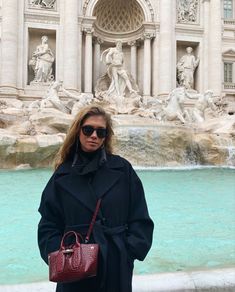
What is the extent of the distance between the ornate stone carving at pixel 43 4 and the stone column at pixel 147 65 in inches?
211

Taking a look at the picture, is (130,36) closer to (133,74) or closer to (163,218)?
(133,74)

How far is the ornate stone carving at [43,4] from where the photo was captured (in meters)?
19.3

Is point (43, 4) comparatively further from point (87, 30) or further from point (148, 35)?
point (148, 35)

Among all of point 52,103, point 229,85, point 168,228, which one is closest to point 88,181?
point 168,228

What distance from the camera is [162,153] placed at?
11.5 meters

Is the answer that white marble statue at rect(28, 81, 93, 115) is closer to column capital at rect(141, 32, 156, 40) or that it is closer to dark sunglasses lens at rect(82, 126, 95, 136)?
column capital at rect(141, 32, 156, 40)

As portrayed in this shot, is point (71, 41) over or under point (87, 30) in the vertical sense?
under

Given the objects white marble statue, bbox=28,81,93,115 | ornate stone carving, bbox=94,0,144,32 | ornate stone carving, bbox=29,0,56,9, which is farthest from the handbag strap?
ornate stone carving, bbox=94,0,144,32

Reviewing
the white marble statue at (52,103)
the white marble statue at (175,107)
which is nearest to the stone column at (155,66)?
the white marble statue at (175,107)

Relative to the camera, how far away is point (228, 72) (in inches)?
872

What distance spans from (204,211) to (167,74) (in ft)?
52.3

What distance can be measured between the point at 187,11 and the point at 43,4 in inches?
331

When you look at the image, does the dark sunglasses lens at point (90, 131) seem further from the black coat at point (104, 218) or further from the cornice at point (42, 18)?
the cornice at point (42, 18)

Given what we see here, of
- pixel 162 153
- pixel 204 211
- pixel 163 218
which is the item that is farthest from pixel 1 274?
Answer: pixel 162 153
